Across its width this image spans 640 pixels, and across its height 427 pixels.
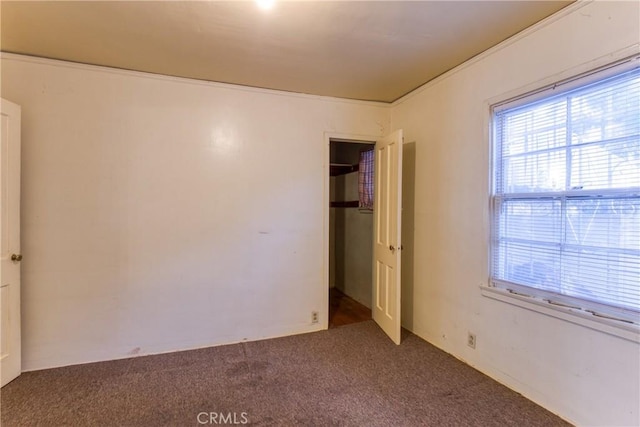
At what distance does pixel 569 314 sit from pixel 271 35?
8.37 feet

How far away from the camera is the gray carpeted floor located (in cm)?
185

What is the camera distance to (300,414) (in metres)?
1.88

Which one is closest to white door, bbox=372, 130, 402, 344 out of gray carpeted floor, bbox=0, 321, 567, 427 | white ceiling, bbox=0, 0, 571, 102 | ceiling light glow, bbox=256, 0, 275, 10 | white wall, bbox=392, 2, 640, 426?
white wall, bbox=392, 2, 640, 426

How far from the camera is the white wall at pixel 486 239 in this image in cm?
163

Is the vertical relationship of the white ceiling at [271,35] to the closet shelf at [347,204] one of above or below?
above

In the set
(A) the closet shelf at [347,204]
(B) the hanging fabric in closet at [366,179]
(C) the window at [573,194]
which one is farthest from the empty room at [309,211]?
(A) the closet shelf at [347,204]

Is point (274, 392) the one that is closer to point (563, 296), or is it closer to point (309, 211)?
point (309, 211)

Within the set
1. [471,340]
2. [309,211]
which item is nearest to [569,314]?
[471,340]

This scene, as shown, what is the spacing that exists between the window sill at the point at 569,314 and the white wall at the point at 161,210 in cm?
164

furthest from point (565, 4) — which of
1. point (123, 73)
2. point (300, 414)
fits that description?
point (123, 73)

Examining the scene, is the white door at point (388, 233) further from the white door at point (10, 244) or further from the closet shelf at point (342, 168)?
the white door at point (10, 244)

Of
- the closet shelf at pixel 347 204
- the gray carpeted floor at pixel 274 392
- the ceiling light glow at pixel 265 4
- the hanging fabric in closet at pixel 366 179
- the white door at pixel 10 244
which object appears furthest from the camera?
the closet shelf at pixel 347 204

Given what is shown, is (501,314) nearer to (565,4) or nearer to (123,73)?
(565,4)

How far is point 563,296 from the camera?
184 centimetres
